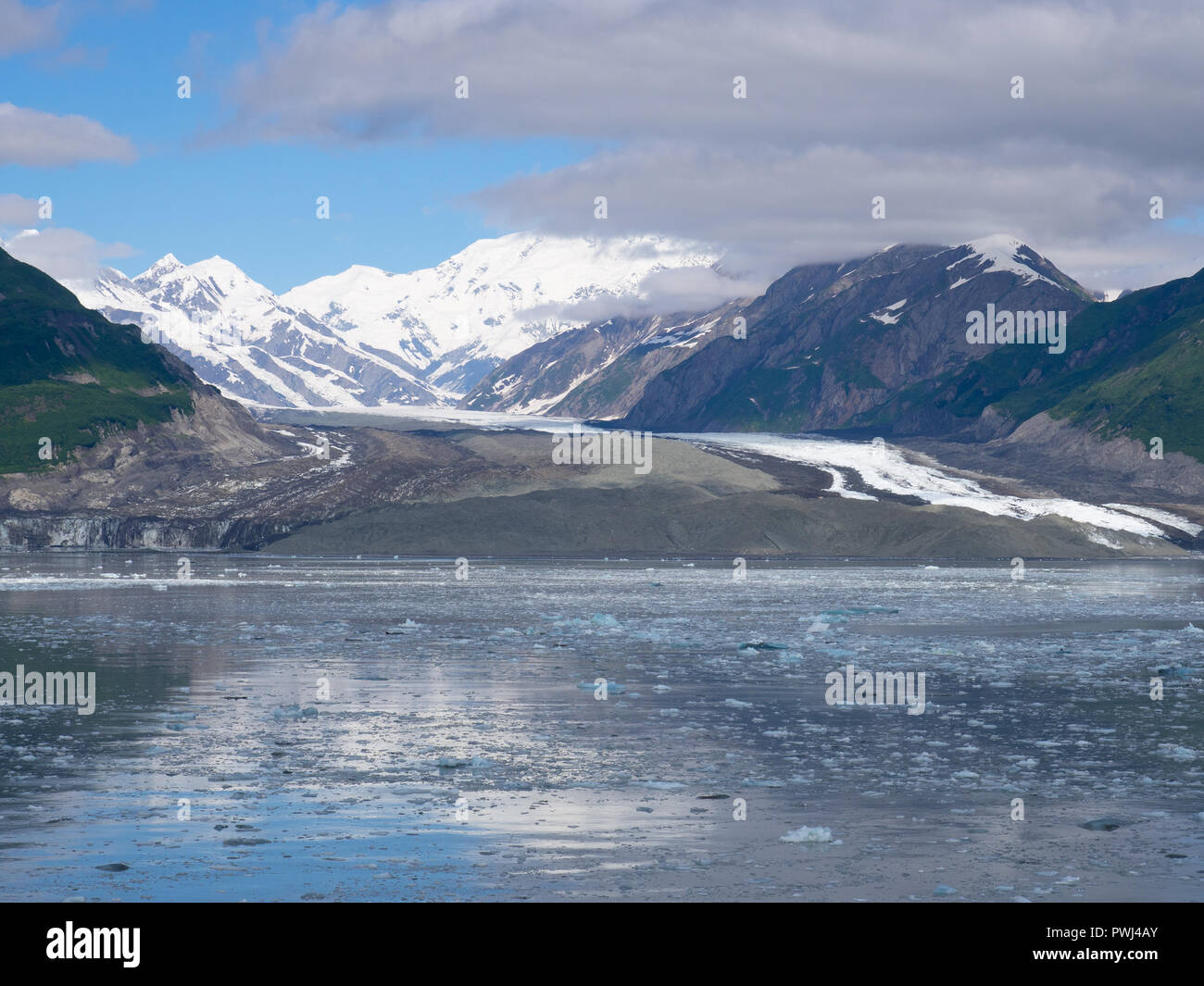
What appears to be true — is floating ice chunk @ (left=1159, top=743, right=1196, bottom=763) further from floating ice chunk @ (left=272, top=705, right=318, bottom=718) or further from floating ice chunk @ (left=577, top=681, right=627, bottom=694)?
floating ice chunk @ (left=272, top=705, right=318, bottom=718)

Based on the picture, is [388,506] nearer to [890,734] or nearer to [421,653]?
[421,653]

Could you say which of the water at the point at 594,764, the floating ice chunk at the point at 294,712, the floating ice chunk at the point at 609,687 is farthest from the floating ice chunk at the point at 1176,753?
the floating ice chunk at the point at 294,712

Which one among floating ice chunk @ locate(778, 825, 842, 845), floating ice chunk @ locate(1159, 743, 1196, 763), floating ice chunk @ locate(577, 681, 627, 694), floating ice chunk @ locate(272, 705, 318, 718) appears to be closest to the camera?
floating ice chunk @ locate(778, 825, 842, 845)

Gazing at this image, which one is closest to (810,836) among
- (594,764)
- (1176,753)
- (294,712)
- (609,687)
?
(594,764)

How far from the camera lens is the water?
55.4ft

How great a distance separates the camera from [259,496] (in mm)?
183500

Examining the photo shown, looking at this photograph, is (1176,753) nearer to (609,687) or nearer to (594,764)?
(594,764)

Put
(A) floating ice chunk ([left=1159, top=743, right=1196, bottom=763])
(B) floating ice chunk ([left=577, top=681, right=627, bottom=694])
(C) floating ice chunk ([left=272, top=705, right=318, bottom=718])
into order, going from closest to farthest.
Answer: (A) floating ice chunk ([left=1159, top=743, right=1196, bottom=763])
(C) floating ice chunk ([left=272, top=705, right=318, bottom=718])
(B) floating ice chunk ([left=577, top=681, right=627, bottom=694])

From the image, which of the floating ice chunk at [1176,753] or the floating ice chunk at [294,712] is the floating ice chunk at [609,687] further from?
the floating ice chunk at [1176,753]

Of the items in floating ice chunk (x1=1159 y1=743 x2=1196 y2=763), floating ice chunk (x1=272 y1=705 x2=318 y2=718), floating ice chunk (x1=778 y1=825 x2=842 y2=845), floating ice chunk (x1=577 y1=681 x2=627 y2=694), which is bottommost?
floating ice chunk (x1=577 y1=681 x2=627 y2=694)

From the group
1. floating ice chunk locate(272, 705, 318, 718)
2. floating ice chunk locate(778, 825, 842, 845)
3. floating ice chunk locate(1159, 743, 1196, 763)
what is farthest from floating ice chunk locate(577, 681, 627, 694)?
floating ice chunk locate(778, 825, 842, 845)

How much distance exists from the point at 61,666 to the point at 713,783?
937 inches

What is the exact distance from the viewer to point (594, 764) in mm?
24875

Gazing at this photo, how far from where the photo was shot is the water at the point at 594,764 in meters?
16.9
